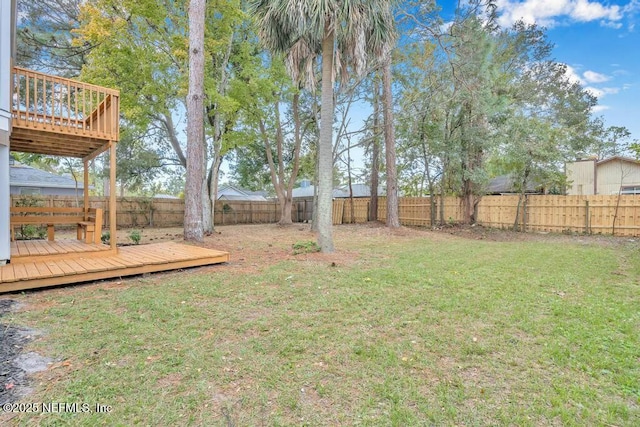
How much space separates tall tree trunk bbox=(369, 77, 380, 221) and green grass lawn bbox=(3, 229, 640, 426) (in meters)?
9.97

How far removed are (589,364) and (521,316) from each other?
1035 millimetres

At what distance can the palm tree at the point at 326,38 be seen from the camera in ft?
20.8

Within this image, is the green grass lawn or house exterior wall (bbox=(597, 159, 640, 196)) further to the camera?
house exterior wall (bbox=(597, 159, 640, 196))

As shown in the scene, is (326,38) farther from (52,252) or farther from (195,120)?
(52,252)

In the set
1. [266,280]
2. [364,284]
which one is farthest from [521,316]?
[266,280]

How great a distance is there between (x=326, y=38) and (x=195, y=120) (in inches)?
157

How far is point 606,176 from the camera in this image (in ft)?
55.4

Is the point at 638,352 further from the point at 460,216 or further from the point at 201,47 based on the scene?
the point at 460,216

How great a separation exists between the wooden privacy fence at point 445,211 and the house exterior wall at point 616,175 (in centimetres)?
666

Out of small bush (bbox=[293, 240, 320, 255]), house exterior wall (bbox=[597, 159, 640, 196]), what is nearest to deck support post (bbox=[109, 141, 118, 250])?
small bush (bbox=[293, 240, 320, 255])

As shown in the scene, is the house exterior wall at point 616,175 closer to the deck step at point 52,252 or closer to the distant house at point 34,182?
the deck step at point 52,252

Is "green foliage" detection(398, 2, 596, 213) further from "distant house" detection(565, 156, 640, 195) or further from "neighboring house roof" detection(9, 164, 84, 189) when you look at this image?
"neighboring house roof" detection(9, 164, 84, 189)

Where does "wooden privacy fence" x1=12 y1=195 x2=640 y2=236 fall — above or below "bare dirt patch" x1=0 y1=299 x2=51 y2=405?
above

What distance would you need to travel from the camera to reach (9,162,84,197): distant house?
1488 centimetres
